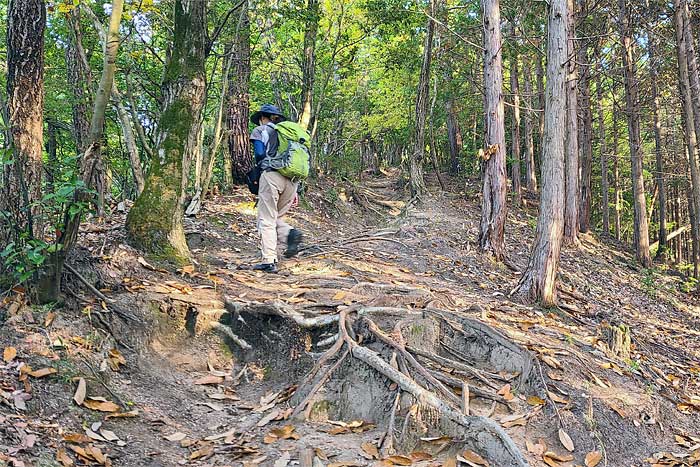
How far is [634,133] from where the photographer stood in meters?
18.5

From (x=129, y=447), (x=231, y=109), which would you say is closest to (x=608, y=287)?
(x=231, y=109)

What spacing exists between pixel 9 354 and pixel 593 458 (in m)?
4.36

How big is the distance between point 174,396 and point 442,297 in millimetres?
3344

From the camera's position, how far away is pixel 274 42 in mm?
15656

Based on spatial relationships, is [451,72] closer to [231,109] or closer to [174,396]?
[231,109]

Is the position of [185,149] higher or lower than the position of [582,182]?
higher

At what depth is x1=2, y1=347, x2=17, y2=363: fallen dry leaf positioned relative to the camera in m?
4.03

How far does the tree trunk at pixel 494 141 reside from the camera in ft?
34.4

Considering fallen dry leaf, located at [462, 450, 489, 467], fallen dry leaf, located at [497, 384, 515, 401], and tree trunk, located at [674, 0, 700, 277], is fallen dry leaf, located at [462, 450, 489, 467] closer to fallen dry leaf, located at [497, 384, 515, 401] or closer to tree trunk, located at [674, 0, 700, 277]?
fallen dry leaf, located at [497, 384, 515, 401]

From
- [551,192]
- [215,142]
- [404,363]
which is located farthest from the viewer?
[215,142]

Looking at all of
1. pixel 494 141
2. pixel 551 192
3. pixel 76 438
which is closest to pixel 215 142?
pixel 494 141

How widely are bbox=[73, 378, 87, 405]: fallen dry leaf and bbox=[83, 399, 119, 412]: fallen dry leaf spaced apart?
0.04m

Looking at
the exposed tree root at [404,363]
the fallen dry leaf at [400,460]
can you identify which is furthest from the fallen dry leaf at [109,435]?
the fallen dry leaf at [400,460]

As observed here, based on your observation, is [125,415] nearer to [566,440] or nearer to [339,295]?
[339,295]
